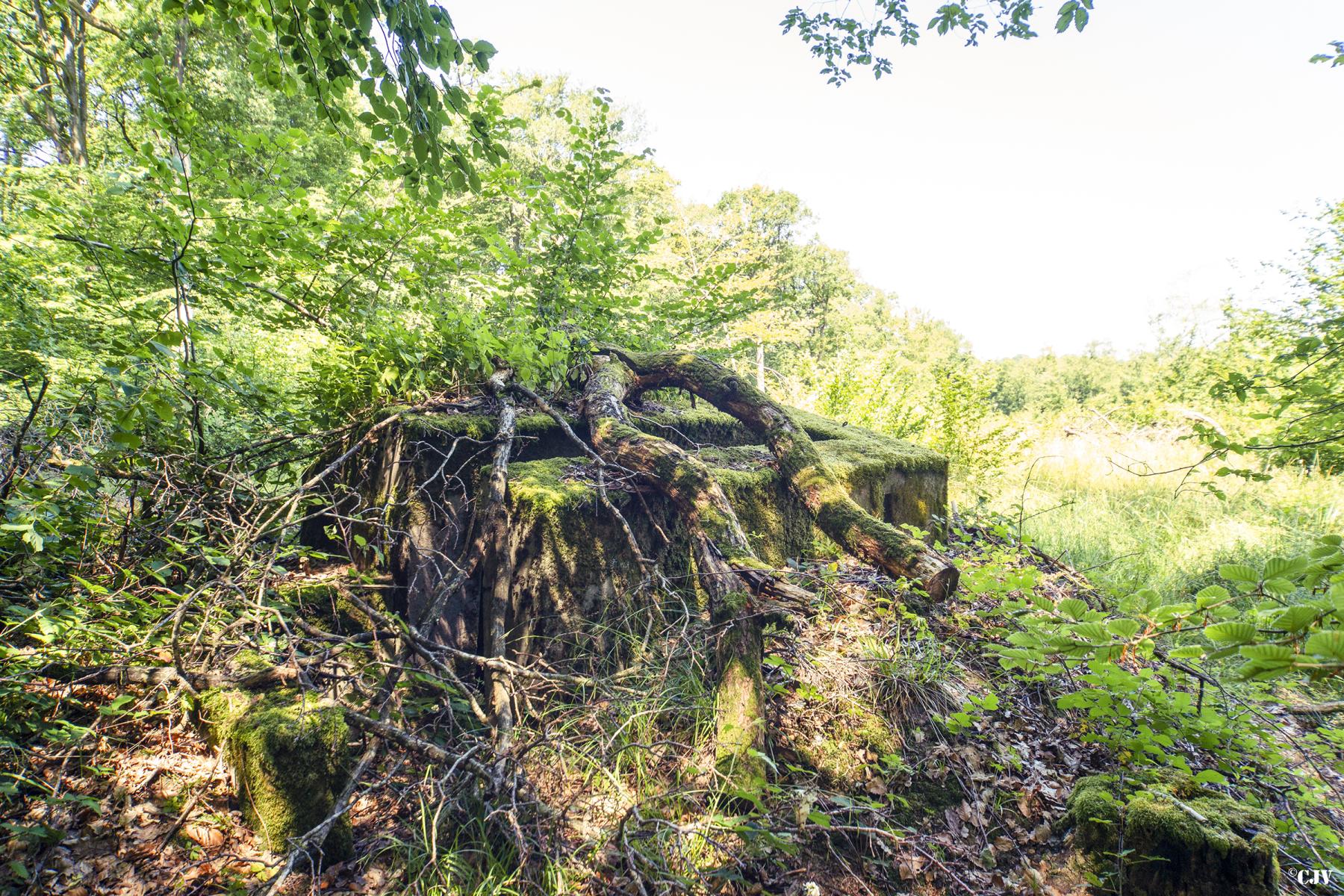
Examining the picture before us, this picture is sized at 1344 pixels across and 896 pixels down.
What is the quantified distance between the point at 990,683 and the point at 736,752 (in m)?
1.63

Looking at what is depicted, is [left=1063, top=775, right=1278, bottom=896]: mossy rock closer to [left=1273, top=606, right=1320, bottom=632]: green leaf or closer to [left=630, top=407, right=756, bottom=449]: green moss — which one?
[left=1273, top=606, right=1320, bottom=632]: green leaf

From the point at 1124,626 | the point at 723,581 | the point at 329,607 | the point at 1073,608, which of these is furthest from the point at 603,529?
the point at 1124,626

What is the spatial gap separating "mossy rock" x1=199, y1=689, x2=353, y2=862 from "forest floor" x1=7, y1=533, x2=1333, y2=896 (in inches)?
3.4

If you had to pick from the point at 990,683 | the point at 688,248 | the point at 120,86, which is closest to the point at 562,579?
the point at 990,683

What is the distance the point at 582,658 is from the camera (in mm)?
2805

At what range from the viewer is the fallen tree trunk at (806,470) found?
2.82 meters

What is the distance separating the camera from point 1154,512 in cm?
784

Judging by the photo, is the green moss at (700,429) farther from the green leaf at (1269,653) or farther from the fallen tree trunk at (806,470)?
the green leaf at (1269,653)

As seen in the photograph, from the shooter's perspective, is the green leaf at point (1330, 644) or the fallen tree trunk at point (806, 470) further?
the fallen tree trunk at point (806, 470)

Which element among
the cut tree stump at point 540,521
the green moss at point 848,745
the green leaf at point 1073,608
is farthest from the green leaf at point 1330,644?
the cut tree stump at point 540,521

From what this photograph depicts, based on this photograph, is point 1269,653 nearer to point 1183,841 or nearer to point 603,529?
point 1183,841

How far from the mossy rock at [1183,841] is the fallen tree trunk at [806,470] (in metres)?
1.03

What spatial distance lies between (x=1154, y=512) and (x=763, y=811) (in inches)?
350

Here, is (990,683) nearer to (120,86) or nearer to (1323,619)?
(1323,619)
